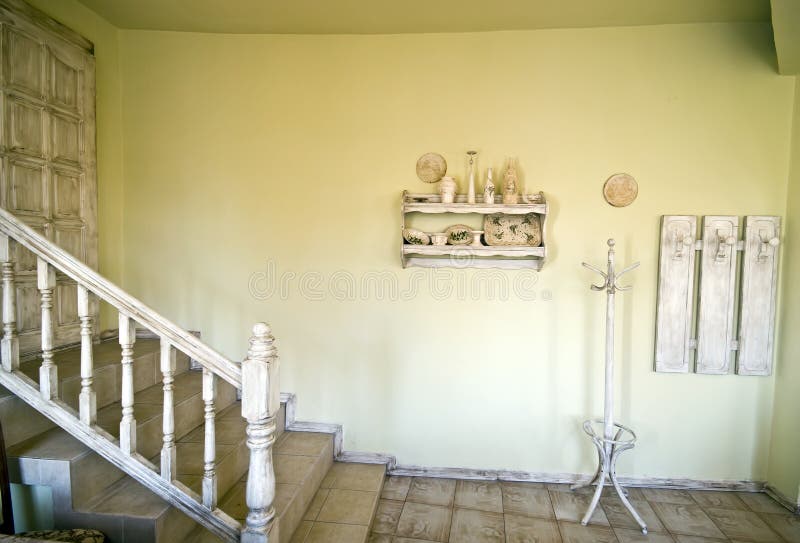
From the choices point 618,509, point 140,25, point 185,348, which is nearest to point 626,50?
point 618,509

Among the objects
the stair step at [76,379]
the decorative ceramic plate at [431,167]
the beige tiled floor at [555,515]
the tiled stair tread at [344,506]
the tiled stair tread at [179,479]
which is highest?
the decorative ceramic plate at [431,167]

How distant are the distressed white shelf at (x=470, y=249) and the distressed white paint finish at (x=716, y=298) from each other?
103 centimetres

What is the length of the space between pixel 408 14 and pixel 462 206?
47.9 inches

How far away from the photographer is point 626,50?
2709mm

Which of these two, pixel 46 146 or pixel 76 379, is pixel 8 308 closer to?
pixel 76 379

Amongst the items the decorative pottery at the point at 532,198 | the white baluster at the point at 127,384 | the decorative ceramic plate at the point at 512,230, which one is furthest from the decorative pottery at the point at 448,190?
the white baluster at the point at 127,384

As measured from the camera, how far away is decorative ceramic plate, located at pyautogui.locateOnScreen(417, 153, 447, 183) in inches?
111

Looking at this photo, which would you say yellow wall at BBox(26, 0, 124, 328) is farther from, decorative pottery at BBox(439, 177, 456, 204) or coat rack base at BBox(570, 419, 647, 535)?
coat rack base at BBox(570, 419, 647, 535)

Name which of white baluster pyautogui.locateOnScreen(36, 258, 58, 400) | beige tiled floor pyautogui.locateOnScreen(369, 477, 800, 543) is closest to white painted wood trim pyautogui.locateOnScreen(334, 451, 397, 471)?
beige tiled floor pyautogui.locateOnScreen(369, 477, 800, 543)

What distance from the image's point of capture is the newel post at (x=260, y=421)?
5.59 ft

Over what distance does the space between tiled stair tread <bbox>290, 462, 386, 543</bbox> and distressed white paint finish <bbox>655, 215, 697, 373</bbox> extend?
1.97 m

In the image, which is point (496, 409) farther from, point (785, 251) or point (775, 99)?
point (775, 99)

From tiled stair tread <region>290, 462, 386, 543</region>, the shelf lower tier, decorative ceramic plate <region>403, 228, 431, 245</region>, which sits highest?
decorative ceramic plate <region>403, 228, 431, 245</region>

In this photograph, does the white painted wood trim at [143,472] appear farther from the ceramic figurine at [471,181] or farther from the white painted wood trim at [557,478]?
the ceramic figurine at [471,181]
